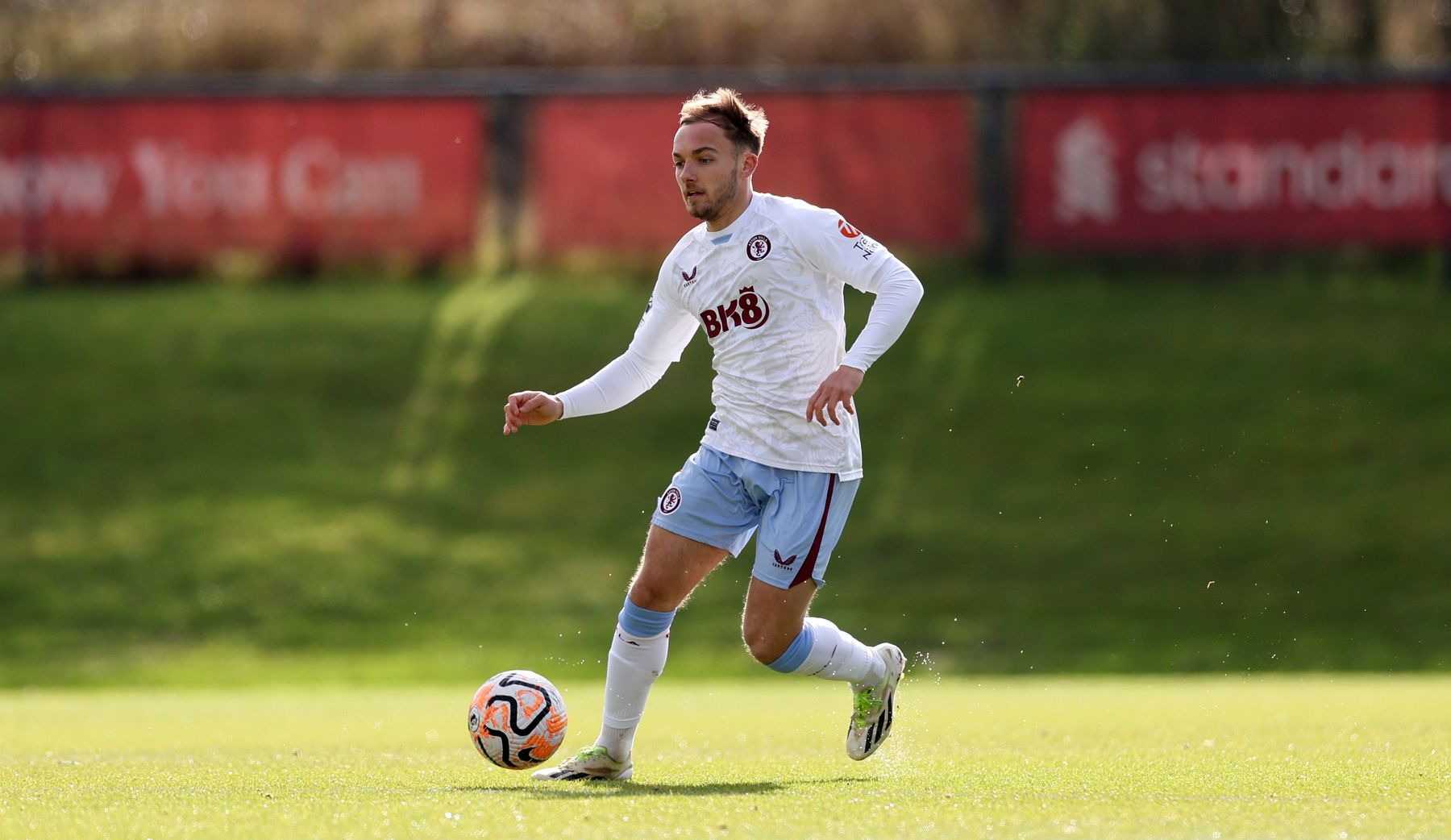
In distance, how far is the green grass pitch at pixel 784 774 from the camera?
18.4 feet

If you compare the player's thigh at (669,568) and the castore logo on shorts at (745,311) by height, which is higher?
the castore logo on shorts at (745,311)

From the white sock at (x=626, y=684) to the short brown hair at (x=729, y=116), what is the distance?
1930mm

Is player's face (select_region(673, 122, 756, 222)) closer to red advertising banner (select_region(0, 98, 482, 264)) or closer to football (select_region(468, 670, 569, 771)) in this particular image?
football (select_region(468, 670, 569, 771))

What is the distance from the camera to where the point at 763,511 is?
7238mm

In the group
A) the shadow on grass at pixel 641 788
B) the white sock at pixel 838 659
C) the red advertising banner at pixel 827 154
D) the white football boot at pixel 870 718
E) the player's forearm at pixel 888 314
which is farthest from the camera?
the red advertising banner at pixel 827 154

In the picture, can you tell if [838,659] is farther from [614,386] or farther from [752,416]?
[614,386]

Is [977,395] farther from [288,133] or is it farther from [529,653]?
[288,133]

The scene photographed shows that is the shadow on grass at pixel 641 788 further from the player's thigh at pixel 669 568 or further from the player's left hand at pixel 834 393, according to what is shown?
the player's left hand at pixel 834 393

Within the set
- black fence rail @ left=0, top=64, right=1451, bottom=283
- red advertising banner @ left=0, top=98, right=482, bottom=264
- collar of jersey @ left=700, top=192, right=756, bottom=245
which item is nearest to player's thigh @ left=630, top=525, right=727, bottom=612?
collar of jersey @ left=700, top=192, right=756, bottom=245

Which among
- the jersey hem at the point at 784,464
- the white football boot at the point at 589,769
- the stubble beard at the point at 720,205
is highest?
the stubble beard at the point at 720,205

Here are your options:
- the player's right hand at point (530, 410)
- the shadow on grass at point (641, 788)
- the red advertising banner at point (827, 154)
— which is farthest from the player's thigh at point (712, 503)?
the red advertising banner at point (827, 154)

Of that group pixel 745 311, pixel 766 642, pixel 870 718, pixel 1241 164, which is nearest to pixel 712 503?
pixel 766 642

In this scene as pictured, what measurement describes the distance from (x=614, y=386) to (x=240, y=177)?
14.8 meters

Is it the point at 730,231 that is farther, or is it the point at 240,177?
the point at 240,177
